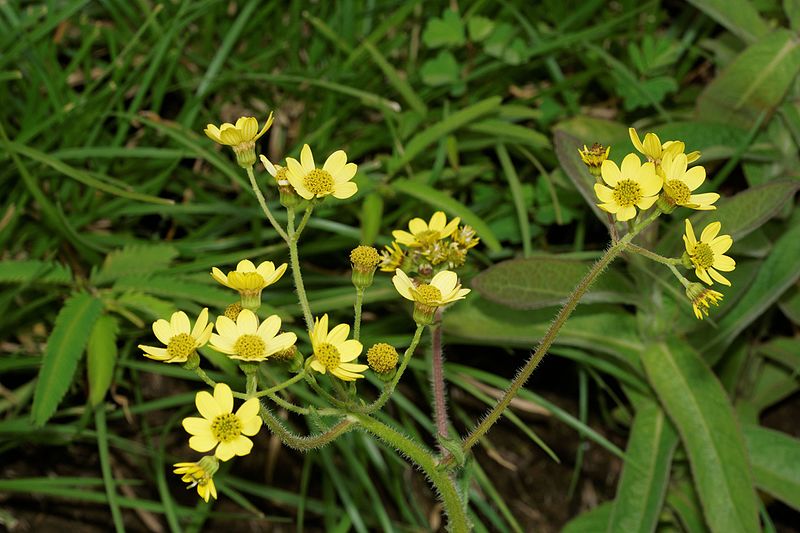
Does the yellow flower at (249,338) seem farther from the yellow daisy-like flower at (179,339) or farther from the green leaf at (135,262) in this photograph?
the green leaf at (135,262)

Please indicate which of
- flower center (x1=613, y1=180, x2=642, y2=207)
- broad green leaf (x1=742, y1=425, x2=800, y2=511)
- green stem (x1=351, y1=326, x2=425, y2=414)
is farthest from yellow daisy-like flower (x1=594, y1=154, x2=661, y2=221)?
broad green leaf (x1=742, y1=425, x2=800, y2=511)

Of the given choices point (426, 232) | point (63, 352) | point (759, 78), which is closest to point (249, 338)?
point (426, 232)

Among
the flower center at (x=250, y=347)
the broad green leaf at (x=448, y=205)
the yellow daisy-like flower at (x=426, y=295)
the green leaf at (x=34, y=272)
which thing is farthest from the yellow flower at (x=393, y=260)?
the green leaf at (x=34, y=272)

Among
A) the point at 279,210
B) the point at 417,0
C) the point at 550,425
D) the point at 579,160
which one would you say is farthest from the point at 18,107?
the point at 550,425

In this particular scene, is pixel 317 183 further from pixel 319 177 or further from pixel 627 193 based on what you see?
pixel 627 193

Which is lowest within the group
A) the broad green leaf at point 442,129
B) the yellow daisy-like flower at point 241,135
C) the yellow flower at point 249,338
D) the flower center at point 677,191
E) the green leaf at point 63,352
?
the green leaf at point 63,352

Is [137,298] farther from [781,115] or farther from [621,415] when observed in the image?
[781,115]
